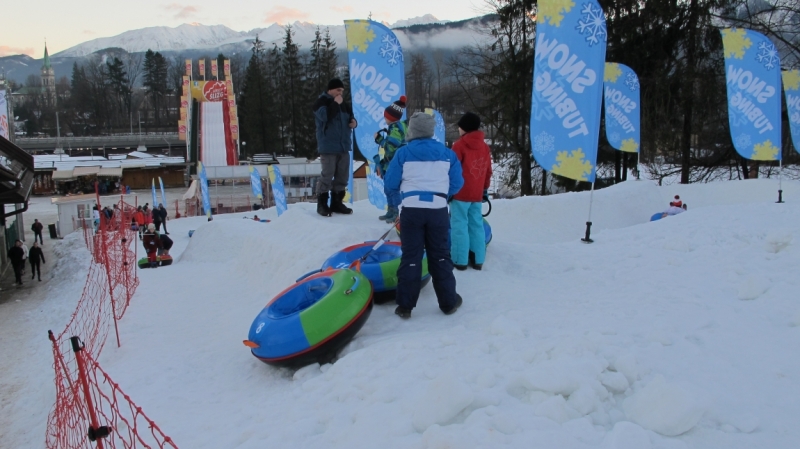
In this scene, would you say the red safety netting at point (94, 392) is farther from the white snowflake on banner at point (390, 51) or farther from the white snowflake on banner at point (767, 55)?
the white snowflake on banner at point (767, 55)

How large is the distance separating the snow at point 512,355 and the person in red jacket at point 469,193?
288 mm

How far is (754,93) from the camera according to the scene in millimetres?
11500

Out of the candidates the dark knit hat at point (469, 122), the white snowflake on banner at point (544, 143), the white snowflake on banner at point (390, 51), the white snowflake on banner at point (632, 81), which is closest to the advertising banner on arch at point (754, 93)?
the white snowflake on banner at point (632, 81)

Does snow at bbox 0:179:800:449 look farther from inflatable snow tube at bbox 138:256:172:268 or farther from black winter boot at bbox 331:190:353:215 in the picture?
inflatable snow tube at bbox 138:256:172:268

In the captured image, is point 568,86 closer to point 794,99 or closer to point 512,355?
point 512,355

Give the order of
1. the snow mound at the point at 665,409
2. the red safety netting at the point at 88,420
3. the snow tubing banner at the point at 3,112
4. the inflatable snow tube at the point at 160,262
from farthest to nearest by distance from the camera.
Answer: the snow tubing banner at the point at 3,112 → the inflatable snow tube at the point at 160,262 → the red safety netting at the point at 88,420 → the snow mound at the point at 665,409

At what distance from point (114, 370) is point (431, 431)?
3871mm

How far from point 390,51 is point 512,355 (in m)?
6.66

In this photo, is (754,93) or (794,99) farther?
(794,99)

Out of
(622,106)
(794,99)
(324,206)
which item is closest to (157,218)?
(324,206)

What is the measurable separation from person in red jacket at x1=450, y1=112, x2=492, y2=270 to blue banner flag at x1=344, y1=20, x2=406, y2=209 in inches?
136

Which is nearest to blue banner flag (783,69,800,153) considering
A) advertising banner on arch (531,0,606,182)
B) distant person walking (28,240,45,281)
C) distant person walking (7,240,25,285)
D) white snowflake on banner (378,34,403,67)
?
advertising banner on arch (531,0,606,182)

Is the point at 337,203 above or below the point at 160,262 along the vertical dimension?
above

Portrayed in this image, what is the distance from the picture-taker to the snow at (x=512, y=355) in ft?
8.31
